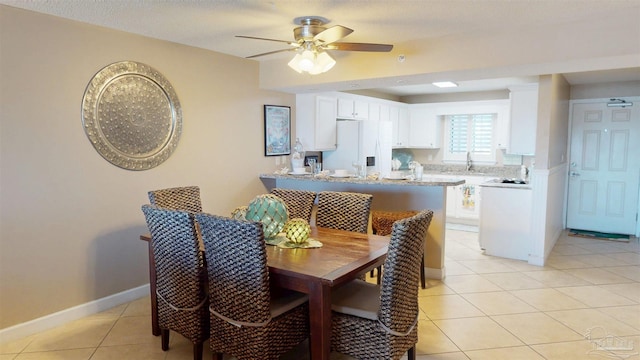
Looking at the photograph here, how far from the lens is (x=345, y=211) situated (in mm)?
3227

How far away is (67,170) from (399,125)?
5.44 meters

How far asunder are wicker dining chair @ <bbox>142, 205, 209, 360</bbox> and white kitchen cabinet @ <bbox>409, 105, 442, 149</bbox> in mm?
5769

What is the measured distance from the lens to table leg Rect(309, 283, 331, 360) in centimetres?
205

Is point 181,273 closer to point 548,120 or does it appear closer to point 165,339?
point 165,339

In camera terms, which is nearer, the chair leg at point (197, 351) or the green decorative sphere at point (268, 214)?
the chair leg at point (197, 351)

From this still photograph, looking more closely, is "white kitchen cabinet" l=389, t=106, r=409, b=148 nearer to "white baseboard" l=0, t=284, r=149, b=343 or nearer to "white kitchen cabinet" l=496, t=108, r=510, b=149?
"white kitchen cabinet" l=496, t=108, r=510, b=149

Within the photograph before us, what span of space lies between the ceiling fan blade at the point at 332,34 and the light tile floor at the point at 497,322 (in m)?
2.12

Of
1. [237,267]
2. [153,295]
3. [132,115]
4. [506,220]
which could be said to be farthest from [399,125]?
[237,267]

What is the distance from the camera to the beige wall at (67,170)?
2.81 meters

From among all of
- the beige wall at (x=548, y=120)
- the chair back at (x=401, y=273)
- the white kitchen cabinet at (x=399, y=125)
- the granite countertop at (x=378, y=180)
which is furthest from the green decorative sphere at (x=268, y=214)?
the white kitchen cabinet at (x=399, y=125)

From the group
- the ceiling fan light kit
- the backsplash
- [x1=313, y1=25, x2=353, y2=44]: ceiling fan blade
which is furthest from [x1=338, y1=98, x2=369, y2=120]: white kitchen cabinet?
[x1=313, y1=25, x2=353, y2=44]: ceiling fan blade

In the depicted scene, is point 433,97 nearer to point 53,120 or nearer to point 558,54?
point 558,54

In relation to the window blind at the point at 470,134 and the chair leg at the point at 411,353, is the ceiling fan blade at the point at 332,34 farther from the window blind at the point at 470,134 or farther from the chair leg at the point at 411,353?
the window blind at the point at 470,134

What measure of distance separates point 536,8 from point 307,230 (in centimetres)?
215
